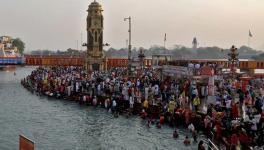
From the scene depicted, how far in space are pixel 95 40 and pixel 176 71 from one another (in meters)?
30.7

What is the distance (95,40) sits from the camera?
71875 mm

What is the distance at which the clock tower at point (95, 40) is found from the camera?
71375 mm

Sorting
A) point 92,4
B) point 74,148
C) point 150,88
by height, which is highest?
point 92,4

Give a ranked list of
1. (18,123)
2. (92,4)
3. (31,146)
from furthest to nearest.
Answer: (92,4) → (18,123) → (31,146)

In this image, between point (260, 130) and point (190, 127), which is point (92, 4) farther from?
point (260, 130)

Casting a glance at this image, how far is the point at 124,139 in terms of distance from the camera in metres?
29.5

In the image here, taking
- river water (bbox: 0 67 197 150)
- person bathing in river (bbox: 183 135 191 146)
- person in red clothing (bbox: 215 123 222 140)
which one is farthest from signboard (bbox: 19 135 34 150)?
person bathing in river (bbox: 183 135 191 146)

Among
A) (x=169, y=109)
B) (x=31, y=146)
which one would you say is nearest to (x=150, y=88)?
(x=169, y=109)

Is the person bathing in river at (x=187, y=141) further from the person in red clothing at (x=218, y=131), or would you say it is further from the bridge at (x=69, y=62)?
the bridge at (x=69, y=62)

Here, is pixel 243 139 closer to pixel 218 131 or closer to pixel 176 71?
pixel 218 131

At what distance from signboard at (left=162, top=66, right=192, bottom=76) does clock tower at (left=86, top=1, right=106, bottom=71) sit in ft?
84.4

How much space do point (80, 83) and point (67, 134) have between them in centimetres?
1675

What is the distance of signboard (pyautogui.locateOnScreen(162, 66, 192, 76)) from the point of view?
4040cm

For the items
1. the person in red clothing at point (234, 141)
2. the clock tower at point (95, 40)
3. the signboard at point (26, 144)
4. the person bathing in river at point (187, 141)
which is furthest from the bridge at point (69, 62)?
the signboard at point (26, 144)
